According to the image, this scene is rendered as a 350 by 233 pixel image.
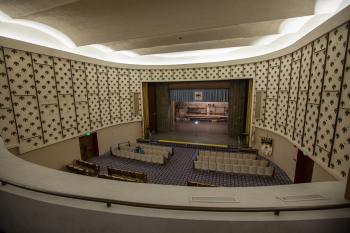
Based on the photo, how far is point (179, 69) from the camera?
12.2 metres

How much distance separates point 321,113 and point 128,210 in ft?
19.7

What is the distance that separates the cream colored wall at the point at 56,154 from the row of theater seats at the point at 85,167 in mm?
448

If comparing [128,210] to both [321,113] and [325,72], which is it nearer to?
[321,113]

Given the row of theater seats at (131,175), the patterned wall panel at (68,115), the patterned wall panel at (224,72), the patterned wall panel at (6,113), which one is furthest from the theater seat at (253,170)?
the patterned wall panel at (6,113)

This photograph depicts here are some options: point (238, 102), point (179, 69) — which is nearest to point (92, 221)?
point (179, 69)

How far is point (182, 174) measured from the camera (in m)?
7.94

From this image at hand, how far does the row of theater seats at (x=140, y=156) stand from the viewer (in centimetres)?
883

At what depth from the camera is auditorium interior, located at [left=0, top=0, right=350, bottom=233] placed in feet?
6.07

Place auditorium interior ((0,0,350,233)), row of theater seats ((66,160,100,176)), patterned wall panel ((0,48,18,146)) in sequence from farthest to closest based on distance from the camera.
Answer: row of theater seats ((66,160,100,176))
patterned wall panel ((0,48,18,146))
auditorium interior ((0,0,350,233))

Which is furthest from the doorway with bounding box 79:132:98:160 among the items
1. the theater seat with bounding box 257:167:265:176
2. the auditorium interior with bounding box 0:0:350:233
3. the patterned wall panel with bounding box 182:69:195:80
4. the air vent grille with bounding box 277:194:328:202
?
the air vent grille with bounding box 277:194:328:202

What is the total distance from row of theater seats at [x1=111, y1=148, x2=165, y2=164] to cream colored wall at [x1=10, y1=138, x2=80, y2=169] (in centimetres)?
218

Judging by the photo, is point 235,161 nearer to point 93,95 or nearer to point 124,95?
point 124,95

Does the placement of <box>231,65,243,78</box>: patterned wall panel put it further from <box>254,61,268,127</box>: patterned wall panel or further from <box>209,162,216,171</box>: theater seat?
<box>209,162,216,171</box>: theater seat

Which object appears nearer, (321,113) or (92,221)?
(92,221)
